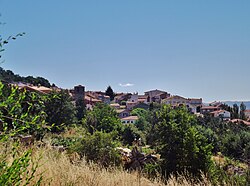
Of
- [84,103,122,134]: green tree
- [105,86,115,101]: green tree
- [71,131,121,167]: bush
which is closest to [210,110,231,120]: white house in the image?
[84,103,122,134]: green tree

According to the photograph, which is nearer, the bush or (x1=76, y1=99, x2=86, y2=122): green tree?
the bush

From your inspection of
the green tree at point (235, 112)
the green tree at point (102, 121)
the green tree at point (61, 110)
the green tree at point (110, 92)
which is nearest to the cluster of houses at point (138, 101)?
the green tree at point (235, 112)

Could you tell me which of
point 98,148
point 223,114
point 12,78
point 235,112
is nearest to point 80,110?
point 223,114

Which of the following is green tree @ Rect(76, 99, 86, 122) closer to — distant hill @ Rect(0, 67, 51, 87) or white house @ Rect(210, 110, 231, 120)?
distant hill @ Rect(0, 67, 51, 87)

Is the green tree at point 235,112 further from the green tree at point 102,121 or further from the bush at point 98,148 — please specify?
the bush at point 98,148

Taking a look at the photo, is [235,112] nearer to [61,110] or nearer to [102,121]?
[102,121]

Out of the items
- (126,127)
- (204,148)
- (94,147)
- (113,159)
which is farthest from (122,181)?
(126,127)

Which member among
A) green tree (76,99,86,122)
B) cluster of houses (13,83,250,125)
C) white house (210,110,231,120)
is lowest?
green tree (76,99,86,122)

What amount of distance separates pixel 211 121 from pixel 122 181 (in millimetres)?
26704

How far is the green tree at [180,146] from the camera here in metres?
7.78

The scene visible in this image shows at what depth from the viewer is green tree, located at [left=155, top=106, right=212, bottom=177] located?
7.78m

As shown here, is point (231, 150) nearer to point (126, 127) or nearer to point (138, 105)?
point (126, 127)

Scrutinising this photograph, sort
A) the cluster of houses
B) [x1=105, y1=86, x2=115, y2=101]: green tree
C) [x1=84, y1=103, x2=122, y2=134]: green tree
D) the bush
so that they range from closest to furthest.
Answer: the bush, [x1=84, y1=103, x2=122, y2=134]: green tree, the cluster of houses, [x1=105, y1=86, x2=115, y2=101]: green tree

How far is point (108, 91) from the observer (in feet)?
204
